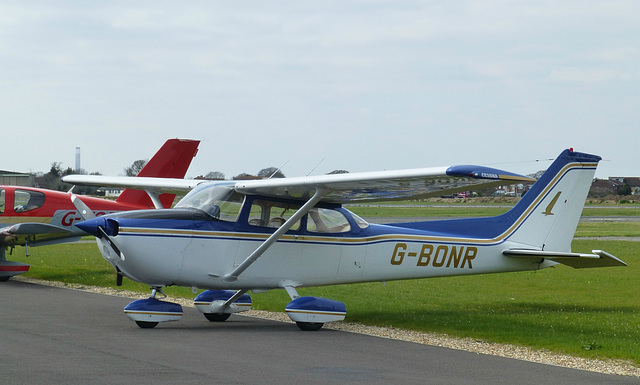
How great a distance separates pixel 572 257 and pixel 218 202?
5.61 metres

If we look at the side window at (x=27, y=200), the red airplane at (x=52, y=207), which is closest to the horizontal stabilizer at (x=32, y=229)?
the red airplane at (x=52, y=207)

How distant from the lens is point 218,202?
10.7m

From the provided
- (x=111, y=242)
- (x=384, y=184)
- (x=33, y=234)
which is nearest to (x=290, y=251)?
(x=384, y=184)

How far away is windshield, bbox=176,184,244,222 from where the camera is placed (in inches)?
420

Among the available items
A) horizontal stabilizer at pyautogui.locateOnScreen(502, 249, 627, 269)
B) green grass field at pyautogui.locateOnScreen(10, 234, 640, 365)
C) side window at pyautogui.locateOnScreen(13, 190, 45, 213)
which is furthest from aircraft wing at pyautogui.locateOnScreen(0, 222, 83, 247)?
horizontal stabilizer at pyautogui.locateOnScreen(502, 249, 627, 269)

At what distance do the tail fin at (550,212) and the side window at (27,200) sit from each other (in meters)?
11.4

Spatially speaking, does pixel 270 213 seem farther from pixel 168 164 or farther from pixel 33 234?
pixel 168 164

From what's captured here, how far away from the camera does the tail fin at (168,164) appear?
18.9 m

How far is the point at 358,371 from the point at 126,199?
522 inches

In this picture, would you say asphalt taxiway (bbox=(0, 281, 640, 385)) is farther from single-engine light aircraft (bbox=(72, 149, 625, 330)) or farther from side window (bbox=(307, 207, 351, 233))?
side window (bbox=(307, 207, 351, 233))

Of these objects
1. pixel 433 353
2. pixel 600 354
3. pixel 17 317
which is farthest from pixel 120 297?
pixel 600 354

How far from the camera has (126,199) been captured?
1962 cm

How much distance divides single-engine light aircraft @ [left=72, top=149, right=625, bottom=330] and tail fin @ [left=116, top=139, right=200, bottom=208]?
290 inches

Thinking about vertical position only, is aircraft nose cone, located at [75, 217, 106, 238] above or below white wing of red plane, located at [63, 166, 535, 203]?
below
